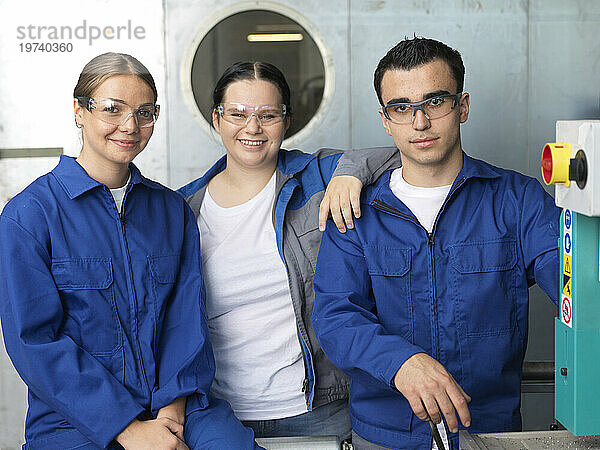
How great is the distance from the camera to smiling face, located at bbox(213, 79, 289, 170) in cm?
189

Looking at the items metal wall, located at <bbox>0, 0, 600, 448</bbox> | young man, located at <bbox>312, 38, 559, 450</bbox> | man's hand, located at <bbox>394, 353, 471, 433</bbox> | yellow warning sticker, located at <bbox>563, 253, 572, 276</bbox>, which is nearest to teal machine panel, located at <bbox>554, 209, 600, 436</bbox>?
yellow warning sticker, located at <bbox>563, 253, 572, 276</bbox>

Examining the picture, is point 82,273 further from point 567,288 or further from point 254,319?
point 567,288

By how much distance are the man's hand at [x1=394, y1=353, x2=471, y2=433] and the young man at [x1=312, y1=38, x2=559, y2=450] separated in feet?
1.08

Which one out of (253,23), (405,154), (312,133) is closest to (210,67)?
(253,23)

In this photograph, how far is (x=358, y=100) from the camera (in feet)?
7.66

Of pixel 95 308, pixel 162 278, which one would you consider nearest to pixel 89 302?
pixel 95 308

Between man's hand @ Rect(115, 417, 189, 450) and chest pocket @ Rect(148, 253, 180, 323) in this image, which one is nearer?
man's hand @ Rect(115, 417, 189, 450)

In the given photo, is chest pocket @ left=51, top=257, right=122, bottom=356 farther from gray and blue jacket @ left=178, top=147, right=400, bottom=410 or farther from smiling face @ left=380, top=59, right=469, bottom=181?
smiling face @ left=380, top=59, right=469, bottom=181

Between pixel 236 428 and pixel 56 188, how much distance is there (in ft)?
2.28

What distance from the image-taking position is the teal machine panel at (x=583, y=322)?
1.06m

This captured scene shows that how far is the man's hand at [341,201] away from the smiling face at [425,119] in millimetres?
154

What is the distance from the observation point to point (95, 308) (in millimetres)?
1617

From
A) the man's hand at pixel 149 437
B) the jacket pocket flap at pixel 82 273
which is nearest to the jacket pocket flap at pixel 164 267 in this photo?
the jacket pocket flap at pixel 82 273

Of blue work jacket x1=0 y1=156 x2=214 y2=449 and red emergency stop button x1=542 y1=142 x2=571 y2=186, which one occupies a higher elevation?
red emergency stop button x1=542 y1=142 x2=571 y2=186
